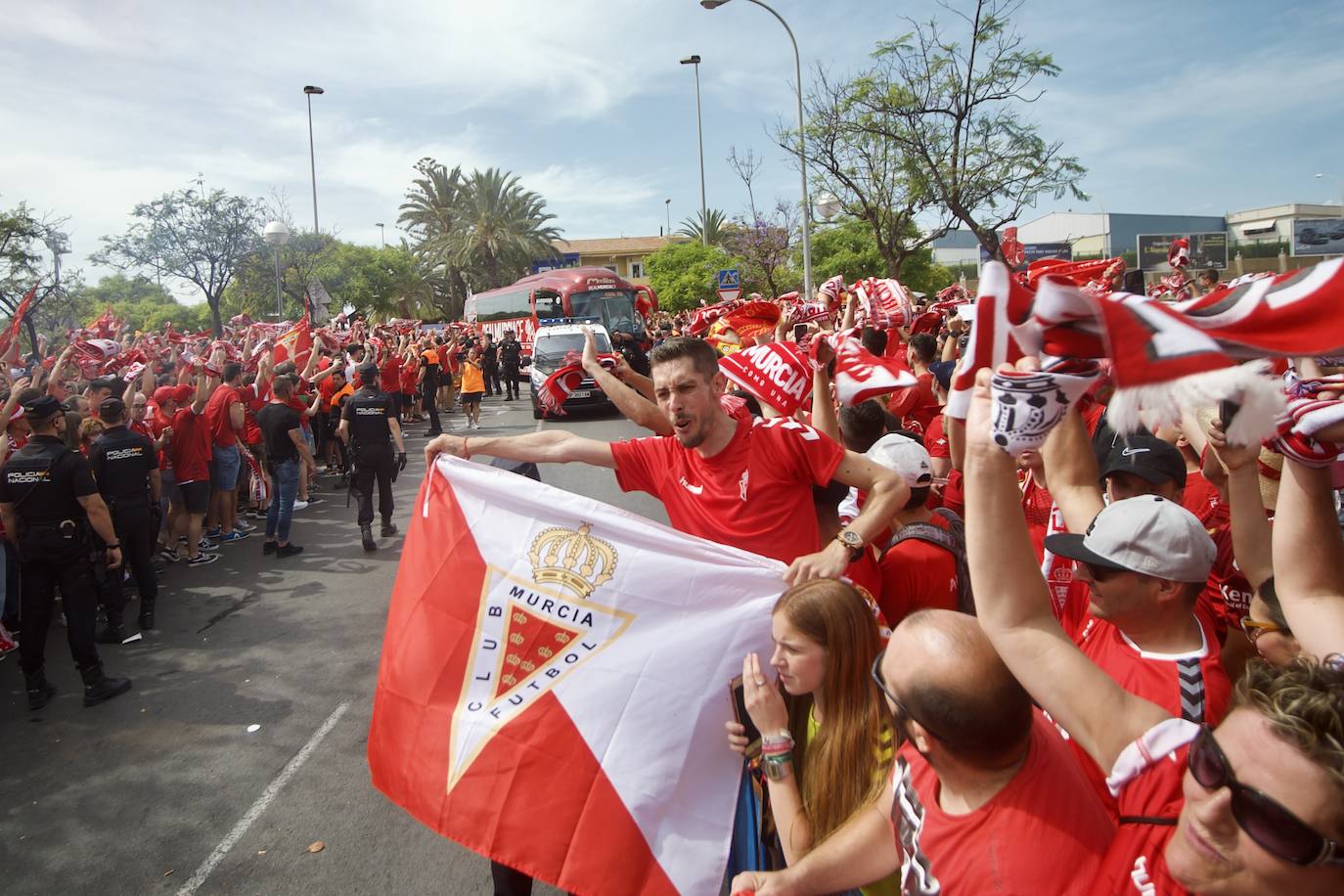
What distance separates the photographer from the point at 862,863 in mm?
1865

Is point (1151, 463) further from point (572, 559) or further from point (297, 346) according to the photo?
point (297, 346)

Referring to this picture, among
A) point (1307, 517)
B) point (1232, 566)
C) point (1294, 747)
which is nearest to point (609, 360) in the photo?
point (1232, 566)

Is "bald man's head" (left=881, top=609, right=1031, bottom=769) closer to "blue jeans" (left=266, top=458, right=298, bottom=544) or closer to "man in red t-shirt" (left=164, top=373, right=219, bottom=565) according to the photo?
"blue jeans" (left=266, top=458, right=298, bottom=544)

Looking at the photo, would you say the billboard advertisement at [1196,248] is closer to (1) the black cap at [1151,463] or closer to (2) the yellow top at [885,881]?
(1) the black cap at [1151,463]

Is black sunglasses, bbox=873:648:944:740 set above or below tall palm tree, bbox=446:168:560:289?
below

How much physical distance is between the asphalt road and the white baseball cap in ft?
7.83

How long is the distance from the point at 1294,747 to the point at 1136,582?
0.85 meters

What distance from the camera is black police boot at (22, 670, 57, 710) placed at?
547 cm

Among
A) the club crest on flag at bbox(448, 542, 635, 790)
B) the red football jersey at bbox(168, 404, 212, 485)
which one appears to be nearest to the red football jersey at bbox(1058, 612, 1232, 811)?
the club crest on flag at bbox(448, 542, 635, 790)

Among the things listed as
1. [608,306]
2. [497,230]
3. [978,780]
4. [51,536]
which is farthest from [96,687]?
[497,230]

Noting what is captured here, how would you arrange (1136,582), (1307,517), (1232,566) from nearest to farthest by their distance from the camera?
1. (1307,517)
2. (1136,582)
3. (1232,566)

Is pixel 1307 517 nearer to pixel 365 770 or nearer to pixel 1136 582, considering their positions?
pixel 1136 582

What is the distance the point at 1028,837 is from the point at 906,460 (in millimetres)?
2057

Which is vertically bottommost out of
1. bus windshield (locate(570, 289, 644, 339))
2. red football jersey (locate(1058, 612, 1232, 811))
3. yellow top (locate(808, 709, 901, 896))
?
yellow top (locate(808, 709, 901, 896))
